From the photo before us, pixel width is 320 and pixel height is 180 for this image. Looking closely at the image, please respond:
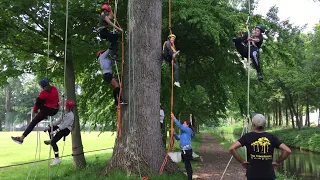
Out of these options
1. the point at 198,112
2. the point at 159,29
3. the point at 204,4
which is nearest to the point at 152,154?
the point at 159,29

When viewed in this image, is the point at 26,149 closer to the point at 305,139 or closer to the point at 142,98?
the point at 142,98

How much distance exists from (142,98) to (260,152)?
3.78 metres

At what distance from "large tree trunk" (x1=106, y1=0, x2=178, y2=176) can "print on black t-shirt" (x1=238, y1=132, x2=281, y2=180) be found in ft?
11.1

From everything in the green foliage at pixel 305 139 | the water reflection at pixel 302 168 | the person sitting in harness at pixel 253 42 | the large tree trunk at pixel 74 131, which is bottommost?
the water reflection at pixel 302 168

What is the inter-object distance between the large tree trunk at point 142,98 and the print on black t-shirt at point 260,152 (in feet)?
11.1

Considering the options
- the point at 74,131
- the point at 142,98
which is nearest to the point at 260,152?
the point at 142,98

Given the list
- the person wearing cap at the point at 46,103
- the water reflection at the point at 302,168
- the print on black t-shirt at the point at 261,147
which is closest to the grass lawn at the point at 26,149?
the person wearing cap at the point at 46,103

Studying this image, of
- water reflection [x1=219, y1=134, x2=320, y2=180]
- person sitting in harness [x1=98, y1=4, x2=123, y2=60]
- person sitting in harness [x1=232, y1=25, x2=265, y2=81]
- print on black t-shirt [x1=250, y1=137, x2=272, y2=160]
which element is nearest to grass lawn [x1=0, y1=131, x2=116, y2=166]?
person sitting in harness [x1=98, y1=4, x2=123, y2=60]

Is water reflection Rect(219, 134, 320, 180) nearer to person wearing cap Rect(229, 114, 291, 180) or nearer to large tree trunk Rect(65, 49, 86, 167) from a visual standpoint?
large tree trunk Rect(65, 49, 86, 167)

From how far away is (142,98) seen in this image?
7.89m

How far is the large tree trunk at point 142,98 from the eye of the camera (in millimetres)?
7707

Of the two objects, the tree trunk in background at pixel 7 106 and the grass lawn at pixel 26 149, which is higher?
the tree trunk in background at pixel 7 106

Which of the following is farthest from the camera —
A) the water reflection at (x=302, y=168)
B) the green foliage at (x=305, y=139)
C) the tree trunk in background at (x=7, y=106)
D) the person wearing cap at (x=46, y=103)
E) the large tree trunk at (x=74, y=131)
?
the tree trunk in background at (x=7, y=106)

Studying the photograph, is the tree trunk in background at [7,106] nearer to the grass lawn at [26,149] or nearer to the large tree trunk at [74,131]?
the grass lawn at [26,149]
